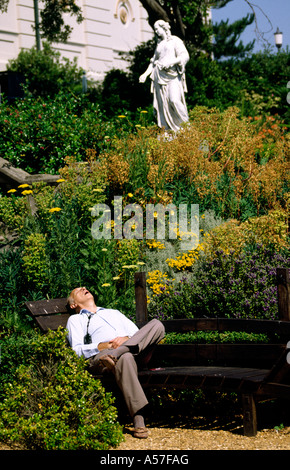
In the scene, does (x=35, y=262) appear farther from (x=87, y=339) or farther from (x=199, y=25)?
(x=199, y=25)

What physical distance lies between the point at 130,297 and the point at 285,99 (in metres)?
12.8

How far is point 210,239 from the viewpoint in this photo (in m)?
6.97

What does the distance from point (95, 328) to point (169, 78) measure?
299 inches

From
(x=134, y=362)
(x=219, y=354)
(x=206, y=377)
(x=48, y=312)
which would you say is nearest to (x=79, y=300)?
(x=48, y=312)

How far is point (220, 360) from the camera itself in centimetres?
534

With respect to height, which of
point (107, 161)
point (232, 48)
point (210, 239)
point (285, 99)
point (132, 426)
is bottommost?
point (132, 426)

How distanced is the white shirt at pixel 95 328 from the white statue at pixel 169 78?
6925 millimetres

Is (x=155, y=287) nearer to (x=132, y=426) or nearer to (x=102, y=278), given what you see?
(x=102, y=278)

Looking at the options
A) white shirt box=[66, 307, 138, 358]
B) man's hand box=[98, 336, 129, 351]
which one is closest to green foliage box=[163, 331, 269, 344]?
white shirt box=[66, 307, 138, 358]

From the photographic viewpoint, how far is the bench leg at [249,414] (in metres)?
4.58

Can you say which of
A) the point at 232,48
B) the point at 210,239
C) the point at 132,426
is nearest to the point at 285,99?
the point at 232,48

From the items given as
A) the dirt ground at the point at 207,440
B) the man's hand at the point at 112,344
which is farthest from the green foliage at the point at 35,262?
the dirt ground at the point at 207,440

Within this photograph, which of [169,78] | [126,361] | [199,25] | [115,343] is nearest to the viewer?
[126,361]

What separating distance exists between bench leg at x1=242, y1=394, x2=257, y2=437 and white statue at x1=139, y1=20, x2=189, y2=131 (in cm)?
795
